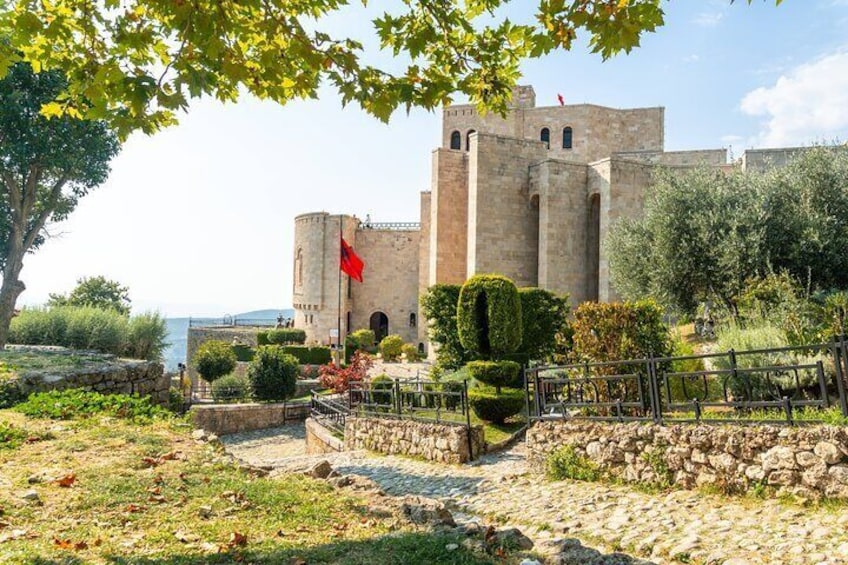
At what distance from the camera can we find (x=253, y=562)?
3.23 meters

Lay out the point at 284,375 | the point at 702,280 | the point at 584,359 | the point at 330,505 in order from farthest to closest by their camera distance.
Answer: the point at 284,375, the point at 702,280, the point at 584,359, the point at 330,505

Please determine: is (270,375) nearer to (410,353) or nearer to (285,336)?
(410,353)

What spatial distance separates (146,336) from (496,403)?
1446cm

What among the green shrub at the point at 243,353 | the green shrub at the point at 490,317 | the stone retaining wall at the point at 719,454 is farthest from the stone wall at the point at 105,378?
the green shrub at the point at 243,353

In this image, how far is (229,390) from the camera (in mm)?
20078

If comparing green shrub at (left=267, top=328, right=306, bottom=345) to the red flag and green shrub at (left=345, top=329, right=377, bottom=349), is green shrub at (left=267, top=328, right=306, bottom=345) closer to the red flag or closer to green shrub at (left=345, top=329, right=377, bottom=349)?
green shrub at (left=345, top=329, right=377, bottom=349)

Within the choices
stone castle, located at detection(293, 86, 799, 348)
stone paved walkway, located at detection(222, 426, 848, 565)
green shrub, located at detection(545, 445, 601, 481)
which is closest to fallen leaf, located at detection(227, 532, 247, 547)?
stone paved walkway, located at detection(222, 426, 848, 565)

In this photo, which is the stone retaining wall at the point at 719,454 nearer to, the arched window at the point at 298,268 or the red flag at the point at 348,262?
the red flag at the point at 348,262

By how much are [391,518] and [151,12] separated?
14.1 feet

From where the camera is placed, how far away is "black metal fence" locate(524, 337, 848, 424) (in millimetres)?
5562

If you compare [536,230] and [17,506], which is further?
[536,230]

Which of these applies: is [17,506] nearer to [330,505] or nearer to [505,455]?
[330,505]

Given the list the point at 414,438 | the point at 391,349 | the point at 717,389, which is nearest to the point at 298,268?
the point at 391,349

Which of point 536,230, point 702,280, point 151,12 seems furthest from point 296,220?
point 151,12
